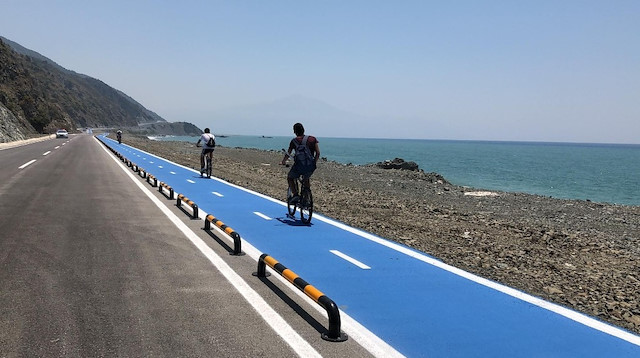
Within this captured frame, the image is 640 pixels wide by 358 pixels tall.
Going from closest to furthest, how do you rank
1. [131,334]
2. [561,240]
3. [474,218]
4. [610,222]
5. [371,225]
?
[131,334] < [561,240] < [371,225] < [474,218] < [610,222]

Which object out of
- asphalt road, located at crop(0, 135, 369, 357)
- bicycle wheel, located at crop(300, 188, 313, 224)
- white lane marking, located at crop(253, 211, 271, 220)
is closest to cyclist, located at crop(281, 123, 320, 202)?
bicycle wheel, located at crop(300, 188, 313, 224)

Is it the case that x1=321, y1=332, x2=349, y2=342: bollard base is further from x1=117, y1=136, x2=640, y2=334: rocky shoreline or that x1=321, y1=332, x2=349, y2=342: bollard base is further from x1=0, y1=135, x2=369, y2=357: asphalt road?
x1=117, y1=136, x2=640, y2=334: rocky shoreline

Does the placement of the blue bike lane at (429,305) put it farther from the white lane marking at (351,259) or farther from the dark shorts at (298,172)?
the dark shorts at (298,172)

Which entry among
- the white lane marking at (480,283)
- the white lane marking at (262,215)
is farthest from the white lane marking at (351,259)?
the white lane marking at (262,215)

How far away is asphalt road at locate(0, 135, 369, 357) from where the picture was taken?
4.33 meters

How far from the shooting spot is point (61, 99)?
15550 cm

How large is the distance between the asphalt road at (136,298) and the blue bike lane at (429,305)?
2.30ft

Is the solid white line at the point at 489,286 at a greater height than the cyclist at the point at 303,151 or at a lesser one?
lesser

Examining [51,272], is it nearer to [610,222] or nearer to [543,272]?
[543,272]

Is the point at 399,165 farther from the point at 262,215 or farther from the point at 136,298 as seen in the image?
the point at 136,298

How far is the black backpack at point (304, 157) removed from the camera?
10664mm

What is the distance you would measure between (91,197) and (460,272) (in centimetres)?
1076

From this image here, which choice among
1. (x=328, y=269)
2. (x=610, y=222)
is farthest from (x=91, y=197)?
(x=610, y=222)

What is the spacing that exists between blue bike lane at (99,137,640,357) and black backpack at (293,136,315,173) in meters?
1.60
